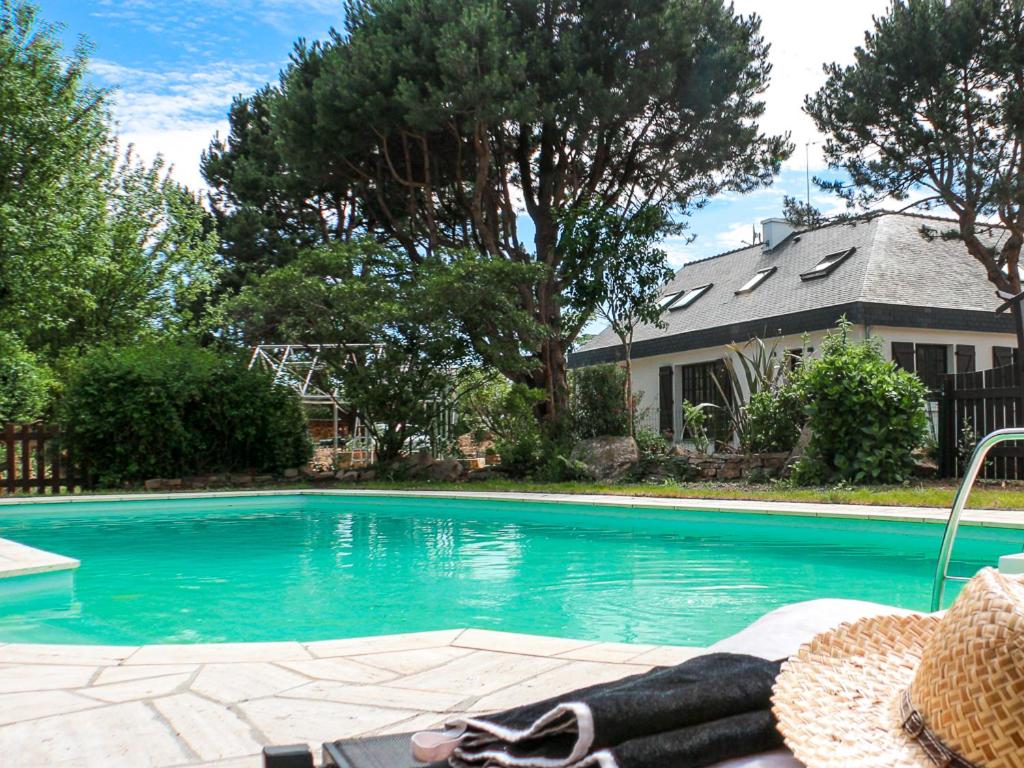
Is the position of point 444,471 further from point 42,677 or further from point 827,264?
point 42,677

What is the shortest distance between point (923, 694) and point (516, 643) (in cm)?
255

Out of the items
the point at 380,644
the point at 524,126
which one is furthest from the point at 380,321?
the point at 380,644

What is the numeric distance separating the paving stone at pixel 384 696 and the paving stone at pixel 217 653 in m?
0.52

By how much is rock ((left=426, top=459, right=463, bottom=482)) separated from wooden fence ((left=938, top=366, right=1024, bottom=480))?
744cm

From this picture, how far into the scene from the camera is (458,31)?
1366cm

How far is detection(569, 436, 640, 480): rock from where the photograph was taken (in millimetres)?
13992

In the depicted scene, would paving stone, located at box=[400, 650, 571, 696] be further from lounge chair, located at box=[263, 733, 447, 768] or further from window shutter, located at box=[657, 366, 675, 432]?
window shutter, located at box=[657, 366, 675, 432]

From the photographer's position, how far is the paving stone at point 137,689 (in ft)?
9.55

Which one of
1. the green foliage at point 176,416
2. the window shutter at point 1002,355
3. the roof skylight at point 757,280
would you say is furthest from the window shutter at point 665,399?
the green foliage at point 176,416

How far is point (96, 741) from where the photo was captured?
2.44 metres

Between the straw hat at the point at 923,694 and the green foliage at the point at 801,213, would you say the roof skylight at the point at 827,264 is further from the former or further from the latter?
the straw hat at the point at 923,694

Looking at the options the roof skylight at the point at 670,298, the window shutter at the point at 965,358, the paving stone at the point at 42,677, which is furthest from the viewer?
the roof skylight at the point at 670,298

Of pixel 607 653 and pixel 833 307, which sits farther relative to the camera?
pixel 833 307

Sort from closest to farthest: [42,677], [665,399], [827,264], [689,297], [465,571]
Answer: [42,677] < [465,571] < [827,264] < [665,399] < [689,297]
